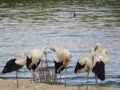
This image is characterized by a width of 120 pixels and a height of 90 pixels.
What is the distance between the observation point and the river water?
72.4 feet

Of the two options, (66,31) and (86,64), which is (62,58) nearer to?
(86,64)

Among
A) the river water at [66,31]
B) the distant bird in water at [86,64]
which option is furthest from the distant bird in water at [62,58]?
the river water at [66,31]

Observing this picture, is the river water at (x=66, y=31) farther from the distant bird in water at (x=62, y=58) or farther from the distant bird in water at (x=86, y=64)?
the distant bird in water at (x=86, y=64)

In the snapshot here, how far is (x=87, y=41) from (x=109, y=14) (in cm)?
1616

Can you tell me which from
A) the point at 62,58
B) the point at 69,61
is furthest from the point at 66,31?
the point at 62,58

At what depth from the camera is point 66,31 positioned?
115 ft

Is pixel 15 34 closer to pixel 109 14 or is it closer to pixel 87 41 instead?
pixel 87 41

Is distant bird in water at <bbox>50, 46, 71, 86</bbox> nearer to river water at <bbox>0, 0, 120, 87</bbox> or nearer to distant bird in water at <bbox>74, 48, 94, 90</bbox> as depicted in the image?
distant bird in water at <bbox>74, 48, 94, 90</bbox>

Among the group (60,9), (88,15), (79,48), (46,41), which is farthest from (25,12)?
(79,48)

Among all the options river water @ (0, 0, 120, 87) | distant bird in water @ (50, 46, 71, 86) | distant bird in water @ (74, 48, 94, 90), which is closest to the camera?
distant bird in water @ (74, 48, 94, 90)

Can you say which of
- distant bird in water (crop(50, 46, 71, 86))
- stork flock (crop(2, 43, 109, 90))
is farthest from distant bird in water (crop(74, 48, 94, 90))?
distant bird in water (crop(50, 46, 71, 86))

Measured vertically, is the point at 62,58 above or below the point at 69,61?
above

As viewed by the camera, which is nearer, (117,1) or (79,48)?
(79,48)

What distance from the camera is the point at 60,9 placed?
51.2 metres
